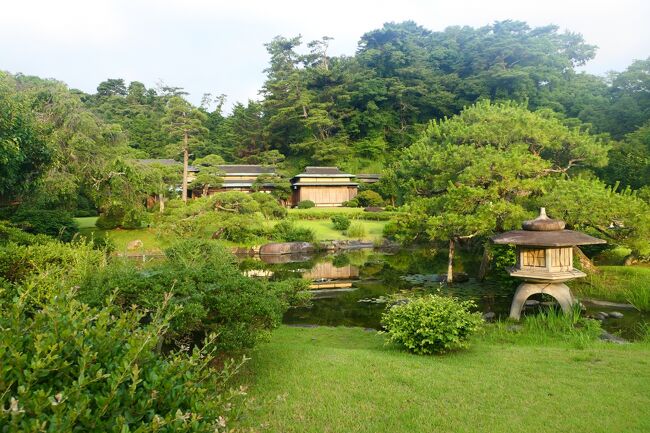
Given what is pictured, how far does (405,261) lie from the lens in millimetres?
18875

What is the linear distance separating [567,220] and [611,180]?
546 inches

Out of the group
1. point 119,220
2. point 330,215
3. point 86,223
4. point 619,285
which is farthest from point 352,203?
point 619,285

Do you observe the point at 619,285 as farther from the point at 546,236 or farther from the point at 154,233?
the point at 154,233

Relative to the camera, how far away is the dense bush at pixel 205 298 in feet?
14.6

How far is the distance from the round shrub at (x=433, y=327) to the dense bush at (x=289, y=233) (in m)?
15.8

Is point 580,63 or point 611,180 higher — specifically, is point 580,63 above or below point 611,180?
above

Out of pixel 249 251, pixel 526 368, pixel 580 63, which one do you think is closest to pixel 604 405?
pixel 526 368

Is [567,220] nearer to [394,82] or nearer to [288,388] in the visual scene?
[288,388]

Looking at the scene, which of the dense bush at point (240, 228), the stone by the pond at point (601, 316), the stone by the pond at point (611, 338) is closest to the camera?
the stone by the pond at point (611, 338)

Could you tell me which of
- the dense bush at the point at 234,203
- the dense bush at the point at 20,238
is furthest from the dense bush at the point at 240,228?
the dense bush at the point at 20,238

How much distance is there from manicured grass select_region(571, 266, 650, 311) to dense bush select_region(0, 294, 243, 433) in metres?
11.2

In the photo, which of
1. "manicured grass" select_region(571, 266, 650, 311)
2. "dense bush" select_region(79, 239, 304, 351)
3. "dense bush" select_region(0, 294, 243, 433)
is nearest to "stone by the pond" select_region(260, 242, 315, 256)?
"manicured grass" select_region(571, 266, 650, 311)

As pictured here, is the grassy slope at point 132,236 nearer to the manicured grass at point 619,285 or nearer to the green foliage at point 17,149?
the green foliage at point 17,149

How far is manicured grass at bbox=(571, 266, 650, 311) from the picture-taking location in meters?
10.2
